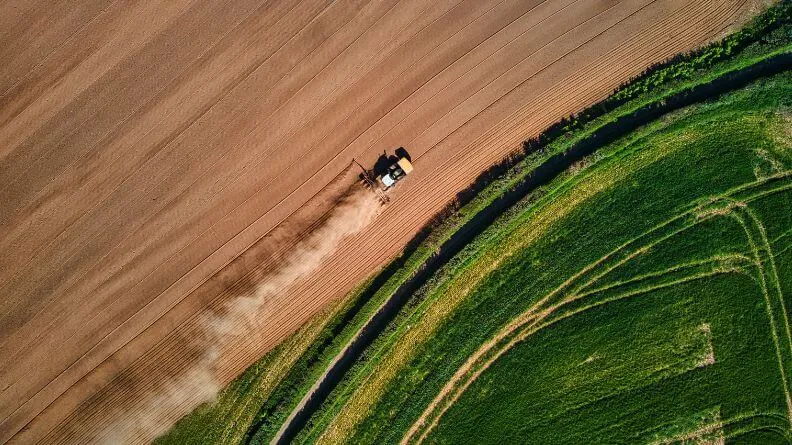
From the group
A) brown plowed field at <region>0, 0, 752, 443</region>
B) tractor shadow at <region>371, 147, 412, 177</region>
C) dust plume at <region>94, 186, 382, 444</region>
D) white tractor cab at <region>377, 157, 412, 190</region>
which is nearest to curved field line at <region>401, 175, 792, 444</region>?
brown plowed field at <region>0, 0, 752, 443</region>

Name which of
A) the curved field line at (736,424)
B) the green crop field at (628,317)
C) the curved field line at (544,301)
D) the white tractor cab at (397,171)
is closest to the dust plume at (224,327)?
the white tractor cab at (397,171)

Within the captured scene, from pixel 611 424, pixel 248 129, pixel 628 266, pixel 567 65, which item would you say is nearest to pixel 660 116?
pixel 567 65

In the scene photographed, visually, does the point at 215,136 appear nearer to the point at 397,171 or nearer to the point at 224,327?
the point at 397,171

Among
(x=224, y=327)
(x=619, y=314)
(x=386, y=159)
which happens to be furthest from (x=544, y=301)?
(x=224, y=327)

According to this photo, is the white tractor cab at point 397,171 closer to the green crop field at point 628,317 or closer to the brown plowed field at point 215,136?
the brown plowed field at point 215,136

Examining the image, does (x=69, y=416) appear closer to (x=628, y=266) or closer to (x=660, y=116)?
(x=628, y=266)
